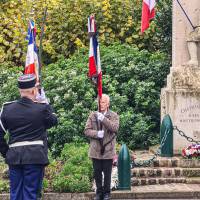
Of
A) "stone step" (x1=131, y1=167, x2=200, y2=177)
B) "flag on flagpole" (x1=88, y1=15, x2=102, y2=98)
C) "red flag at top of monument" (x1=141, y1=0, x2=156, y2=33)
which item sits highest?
"red flag at top of monument" (x1=141, y1=0, x2=156, y2=33)

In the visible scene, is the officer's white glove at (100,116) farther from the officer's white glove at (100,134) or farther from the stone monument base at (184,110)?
the stone monument base at (184,110)

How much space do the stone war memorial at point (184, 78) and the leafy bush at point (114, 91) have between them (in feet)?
4.75

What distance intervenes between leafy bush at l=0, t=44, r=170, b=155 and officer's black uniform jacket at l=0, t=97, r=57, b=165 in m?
7.10

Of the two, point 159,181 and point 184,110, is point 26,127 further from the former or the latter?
point 184,110

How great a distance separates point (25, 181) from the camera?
350 inches

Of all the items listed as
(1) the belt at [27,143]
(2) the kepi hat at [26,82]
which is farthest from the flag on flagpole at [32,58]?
(1) the belt at [27,143]

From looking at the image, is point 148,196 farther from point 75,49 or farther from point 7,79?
point 75,49

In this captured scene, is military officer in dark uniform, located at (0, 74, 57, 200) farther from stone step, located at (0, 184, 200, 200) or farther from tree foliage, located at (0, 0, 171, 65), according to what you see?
tree foliage, located at (0, 0, 171, 65)

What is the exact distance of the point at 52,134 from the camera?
16641mm

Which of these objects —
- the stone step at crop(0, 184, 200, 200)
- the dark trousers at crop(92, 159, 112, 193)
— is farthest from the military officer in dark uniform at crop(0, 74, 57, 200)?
the stone step at crop(0, 184, 200, 200)

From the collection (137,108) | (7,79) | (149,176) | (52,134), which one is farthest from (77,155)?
(7,79)

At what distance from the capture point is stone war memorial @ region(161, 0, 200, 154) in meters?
15.3

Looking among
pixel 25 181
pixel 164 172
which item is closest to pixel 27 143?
pixel 25 181

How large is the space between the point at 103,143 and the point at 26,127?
267cm
